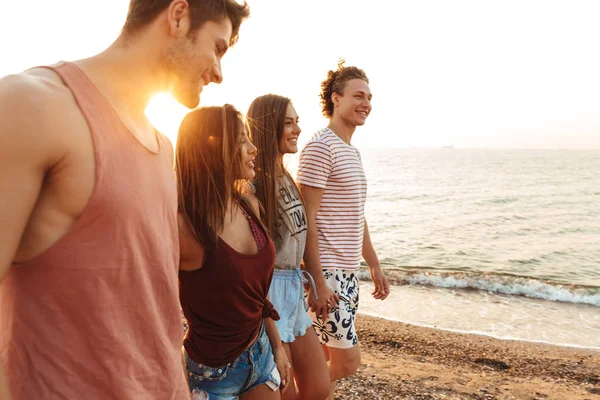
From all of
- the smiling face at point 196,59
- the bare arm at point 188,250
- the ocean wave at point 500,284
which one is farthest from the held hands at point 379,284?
the ocean wave at point 500,284

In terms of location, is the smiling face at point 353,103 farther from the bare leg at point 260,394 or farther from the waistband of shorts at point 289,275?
the bare leg at point 260,394

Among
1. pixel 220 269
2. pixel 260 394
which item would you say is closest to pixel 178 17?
pixel 220 269

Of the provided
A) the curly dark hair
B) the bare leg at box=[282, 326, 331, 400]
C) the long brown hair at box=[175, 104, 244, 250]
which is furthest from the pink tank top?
the curly dark hair

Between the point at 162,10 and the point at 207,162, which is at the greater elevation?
the point at 162,10

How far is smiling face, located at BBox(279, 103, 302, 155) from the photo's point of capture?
3350 mm

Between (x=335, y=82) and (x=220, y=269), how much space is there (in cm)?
235

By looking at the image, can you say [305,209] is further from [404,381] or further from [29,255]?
[404,381]

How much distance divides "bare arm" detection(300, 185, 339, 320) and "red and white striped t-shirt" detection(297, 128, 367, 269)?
0.13 meters

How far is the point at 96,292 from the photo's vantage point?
3.84ft

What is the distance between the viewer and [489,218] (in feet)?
84.1

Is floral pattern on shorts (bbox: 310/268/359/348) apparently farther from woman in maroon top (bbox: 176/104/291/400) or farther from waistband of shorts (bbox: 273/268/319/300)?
woman in maroon top (bbox: 176/104/291/400)

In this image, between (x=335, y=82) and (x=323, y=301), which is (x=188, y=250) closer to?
(x=323, y=301)

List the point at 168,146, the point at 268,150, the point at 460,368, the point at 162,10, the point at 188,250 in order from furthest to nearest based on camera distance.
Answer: the point at 460,368
the point at 268,150
the point at 188,250
the point at 168,146
the point at 162,10

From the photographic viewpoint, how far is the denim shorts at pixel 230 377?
7.55ft
